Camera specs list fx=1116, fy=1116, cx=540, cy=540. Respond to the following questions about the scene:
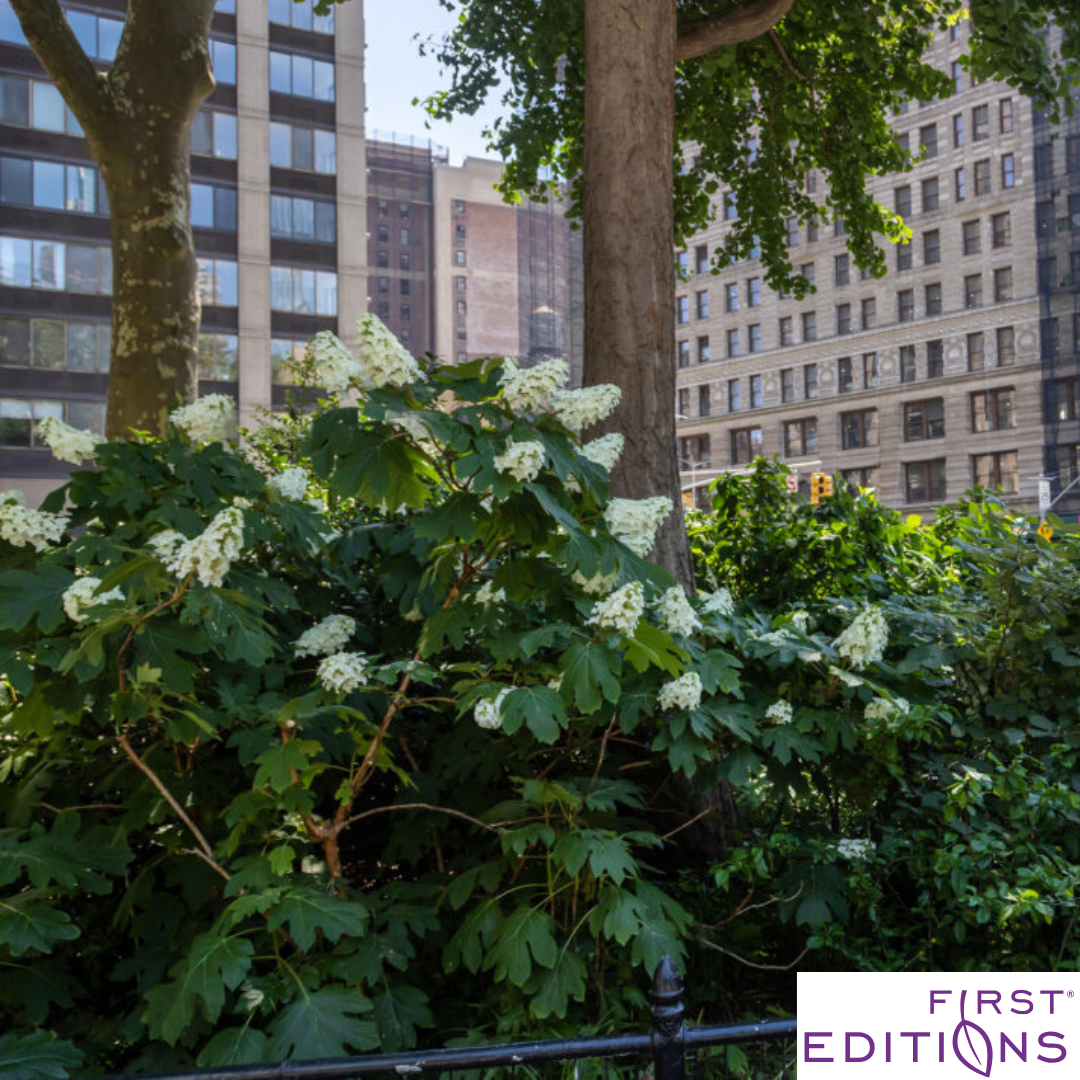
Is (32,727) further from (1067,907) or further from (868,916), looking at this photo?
(1067,907)

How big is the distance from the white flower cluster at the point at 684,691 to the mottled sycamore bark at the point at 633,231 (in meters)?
2.01

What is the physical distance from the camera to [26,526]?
3.85 metres

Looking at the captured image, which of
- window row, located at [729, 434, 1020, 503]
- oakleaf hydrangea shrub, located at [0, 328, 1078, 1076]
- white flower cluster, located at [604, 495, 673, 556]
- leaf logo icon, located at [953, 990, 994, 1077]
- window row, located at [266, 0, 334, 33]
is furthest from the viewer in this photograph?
window row, located at [729, 434, 1020, 503]

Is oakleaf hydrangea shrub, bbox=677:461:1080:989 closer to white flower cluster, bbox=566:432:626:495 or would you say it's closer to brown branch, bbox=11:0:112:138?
white flower cluster, bbox=566:432:626:495

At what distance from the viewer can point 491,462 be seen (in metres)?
3.26

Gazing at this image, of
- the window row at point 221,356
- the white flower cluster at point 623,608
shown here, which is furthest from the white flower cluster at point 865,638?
the window row at point 221,356

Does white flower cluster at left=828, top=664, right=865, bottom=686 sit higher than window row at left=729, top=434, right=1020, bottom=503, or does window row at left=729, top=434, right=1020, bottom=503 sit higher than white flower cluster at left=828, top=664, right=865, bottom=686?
window row at left=729, top=434, right=1020, bottom=503

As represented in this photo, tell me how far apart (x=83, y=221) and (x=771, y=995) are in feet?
154

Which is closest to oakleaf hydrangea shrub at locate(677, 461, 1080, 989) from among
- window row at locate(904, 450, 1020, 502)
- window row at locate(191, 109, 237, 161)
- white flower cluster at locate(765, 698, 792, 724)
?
white flower cluster at locate(765, 698, 792, 724)

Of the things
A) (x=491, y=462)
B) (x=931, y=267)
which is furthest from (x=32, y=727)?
(x=931, y=267)

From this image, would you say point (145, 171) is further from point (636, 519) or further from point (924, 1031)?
point (924, 1031)

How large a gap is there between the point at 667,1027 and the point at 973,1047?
750 millimetres

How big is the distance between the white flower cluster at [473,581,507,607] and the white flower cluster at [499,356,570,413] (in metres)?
0.59

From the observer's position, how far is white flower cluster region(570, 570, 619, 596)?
3.53 meters
